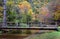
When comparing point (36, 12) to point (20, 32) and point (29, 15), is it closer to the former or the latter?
point (29, 15)

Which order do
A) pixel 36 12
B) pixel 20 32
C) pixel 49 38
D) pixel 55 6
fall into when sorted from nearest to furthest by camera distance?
Result: pixel 49 38 → pixel 55 6 → pixel 20 32 → pixel 36 12

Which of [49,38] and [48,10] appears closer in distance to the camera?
[49,38]

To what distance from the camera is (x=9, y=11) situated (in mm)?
26438

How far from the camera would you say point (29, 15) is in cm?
2722

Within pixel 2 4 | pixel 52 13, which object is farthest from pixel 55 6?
pixel 2 4

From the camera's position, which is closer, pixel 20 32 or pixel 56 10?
pixel 56 10

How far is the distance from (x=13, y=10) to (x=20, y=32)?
4.81 metres

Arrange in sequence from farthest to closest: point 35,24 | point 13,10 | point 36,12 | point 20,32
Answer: point 36,12
point 13,10
point 35,24
point 20,32

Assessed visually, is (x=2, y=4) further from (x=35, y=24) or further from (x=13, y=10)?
Answer: (x=35, y=24)

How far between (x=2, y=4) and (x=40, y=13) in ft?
17.5

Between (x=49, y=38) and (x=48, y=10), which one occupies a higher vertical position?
(x=48, y=10)

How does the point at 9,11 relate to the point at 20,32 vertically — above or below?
above

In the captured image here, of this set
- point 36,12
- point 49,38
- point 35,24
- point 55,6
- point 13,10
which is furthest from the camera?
point 36,12

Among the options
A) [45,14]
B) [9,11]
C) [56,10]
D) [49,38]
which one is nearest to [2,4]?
[9,11]
